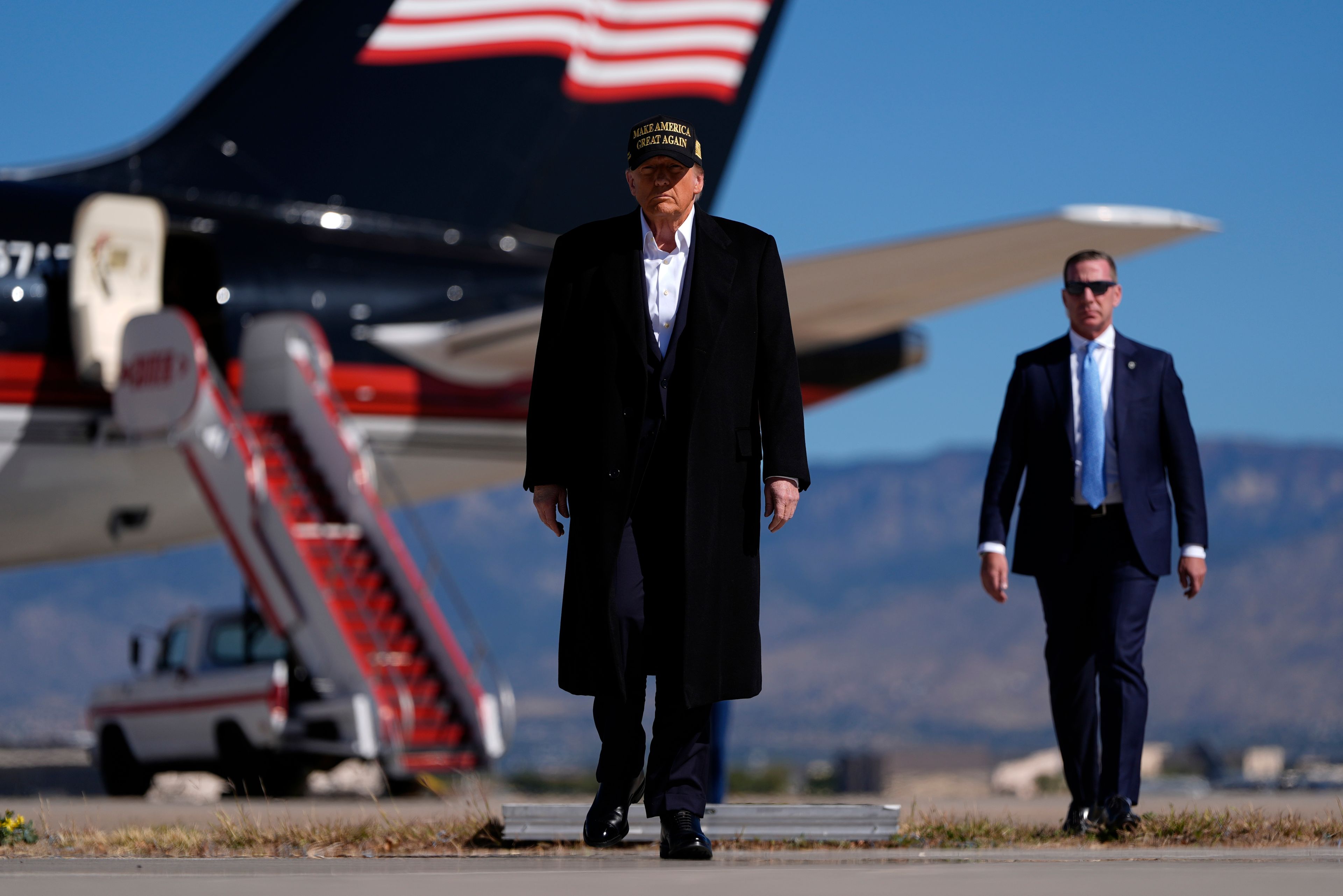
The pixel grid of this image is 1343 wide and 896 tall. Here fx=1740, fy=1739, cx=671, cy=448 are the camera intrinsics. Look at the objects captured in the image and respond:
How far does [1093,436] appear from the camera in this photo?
614 cm

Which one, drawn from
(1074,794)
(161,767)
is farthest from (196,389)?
(1074,794)

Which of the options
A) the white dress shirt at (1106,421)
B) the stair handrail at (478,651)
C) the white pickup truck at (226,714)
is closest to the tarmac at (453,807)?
the white dress shirt at (1106,421)

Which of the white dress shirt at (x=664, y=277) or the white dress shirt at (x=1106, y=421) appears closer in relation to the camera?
the white dress shirt at (x=664, y=277)

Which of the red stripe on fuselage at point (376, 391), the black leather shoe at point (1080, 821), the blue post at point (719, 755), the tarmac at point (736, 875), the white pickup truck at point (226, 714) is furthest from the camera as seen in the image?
the red stripe on fuselage at point (376, 391)

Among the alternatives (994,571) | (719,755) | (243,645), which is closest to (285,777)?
(243,645)

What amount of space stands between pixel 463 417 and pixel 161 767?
4.84m

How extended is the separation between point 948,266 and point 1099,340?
815 centimetres

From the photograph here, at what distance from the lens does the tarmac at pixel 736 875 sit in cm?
379

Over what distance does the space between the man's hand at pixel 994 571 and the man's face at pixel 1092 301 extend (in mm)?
865

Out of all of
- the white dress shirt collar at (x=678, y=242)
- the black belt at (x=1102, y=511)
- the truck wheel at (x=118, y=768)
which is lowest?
the truck wheel at (x=118, y=768)

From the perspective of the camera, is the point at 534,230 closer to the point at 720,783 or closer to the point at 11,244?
the point at 11,244

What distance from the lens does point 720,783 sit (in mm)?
7742

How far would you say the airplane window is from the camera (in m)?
15.8

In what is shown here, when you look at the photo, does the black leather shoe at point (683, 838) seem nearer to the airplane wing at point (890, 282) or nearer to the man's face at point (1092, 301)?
the man's face at point (1092, 301)
